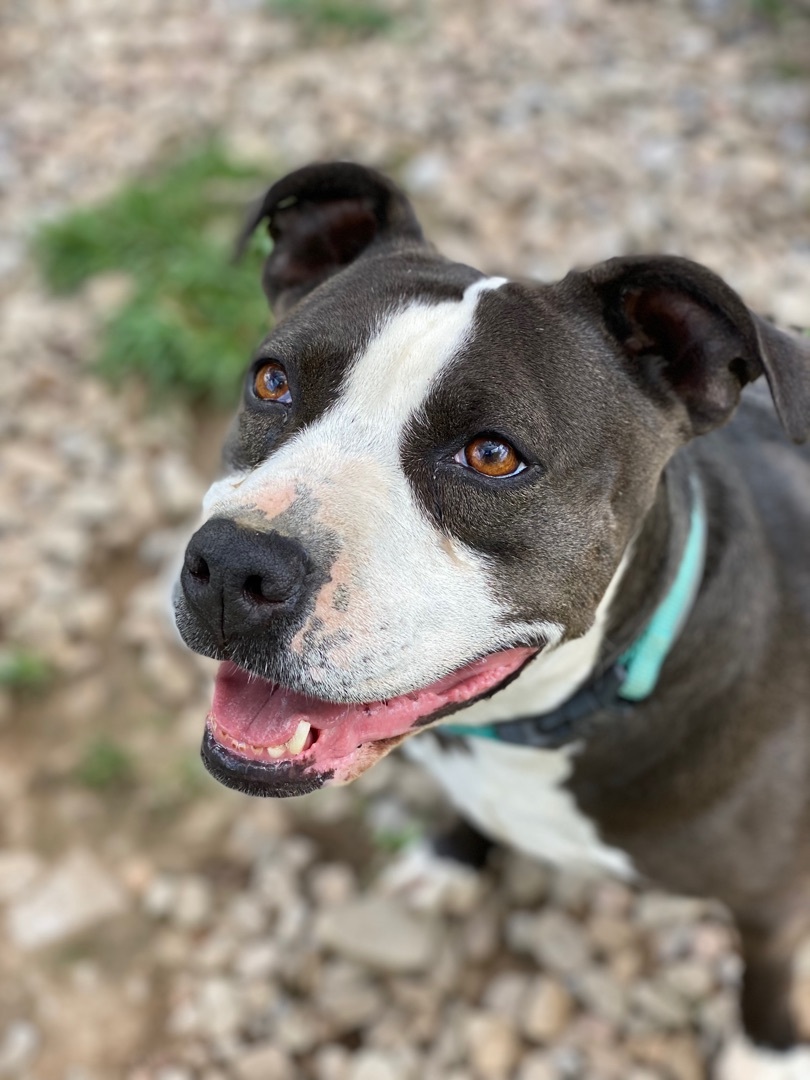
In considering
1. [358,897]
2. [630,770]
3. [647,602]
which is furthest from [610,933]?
[647,602]

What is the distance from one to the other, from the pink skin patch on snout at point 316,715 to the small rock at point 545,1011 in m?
1.44

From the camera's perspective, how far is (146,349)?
459 centimetres

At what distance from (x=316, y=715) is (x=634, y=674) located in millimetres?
673

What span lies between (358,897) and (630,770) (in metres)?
1.28

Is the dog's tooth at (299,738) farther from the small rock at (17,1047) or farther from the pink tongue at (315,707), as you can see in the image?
the small rock at (17,1047)

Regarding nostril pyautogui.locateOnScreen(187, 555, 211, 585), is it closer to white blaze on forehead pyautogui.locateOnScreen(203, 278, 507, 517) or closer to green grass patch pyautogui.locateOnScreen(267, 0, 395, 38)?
white blaze on forehead pyautogui.locateOnScreen(203, 278, 507, 517)

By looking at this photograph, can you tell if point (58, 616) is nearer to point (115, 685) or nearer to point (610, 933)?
point (115, 685)

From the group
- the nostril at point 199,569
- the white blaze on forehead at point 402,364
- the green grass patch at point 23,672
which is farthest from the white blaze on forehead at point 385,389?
the green grass patch at point 23,672

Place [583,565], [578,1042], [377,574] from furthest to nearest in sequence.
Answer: [578,1042] → [583,565] → [377,574]

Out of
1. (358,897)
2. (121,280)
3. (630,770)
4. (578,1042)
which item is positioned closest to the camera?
(630,770)

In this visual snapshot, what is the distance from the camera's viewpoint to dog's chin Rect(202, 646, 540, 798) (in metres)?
1.91

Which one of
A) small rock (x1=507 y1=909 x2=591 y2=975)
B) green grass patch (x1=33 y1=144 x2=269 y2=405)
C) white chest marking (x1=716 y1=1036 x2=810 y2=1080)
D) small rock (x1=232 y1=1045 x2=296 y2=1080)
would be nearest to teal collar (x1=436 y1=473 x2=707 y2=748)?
small rock (x1=507 y1=909 x2=591 y2=975)

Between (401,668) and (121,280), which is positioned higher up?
(401,668)

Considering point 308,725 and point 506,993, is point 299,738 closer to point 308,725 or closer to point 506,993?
point 308,725
